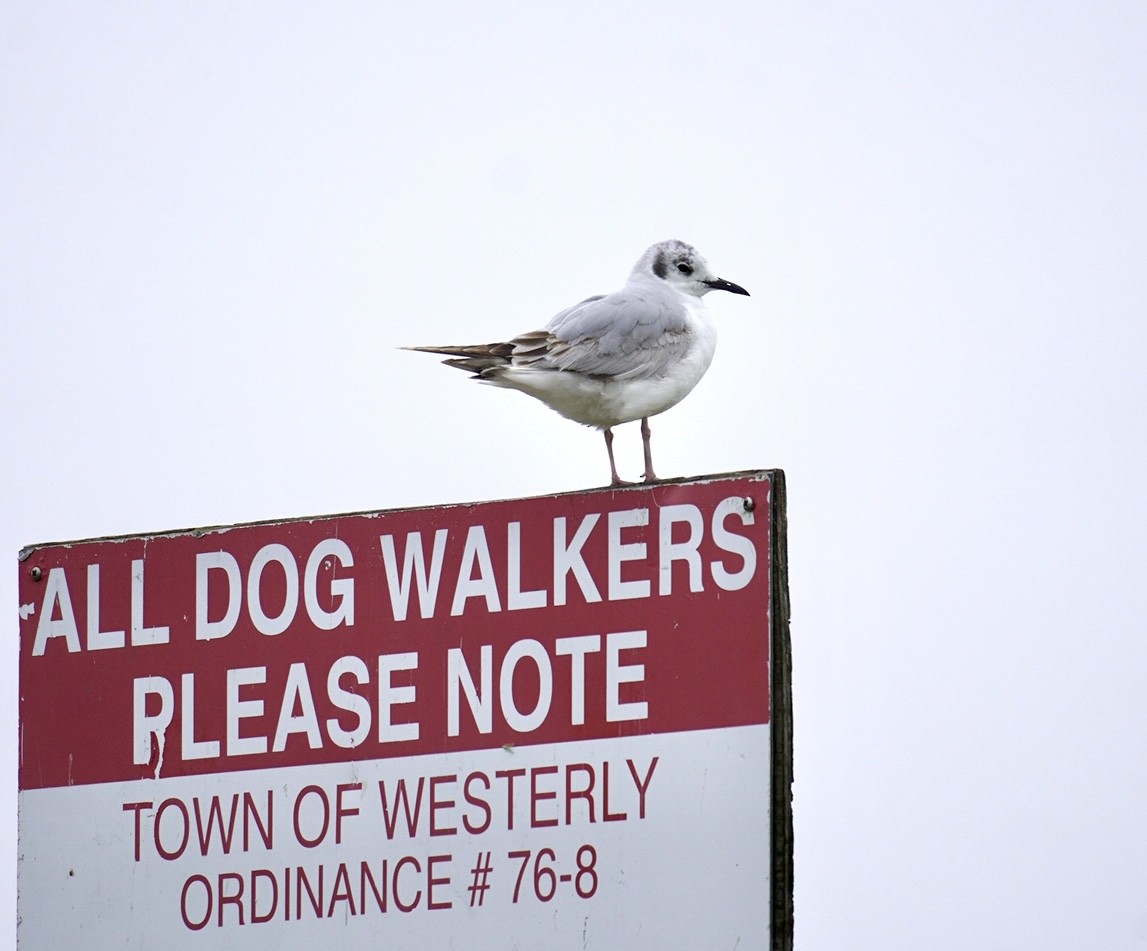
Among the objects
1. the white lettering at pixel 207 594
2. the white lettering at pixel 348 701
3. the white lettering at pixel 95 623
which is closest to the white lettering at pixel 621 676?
the white lettering at pixel 348 701

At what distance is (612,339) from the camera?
20.4 ft

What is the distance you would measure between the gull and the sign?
3.97 feet

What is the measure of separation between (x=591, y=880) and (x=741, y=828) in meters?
0.37

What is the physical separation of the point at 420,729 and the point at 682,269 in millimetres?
2996

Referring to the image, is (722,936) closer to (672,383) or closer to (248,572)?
(248,572)

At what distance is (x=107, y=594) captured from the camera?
16.4ft

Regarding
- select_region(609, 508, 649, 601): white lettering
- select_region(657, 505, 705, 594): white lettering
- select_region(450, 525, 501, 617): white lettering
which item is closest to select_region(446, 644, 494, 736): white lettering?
select_region(450, 525, 501, 617): white lettering

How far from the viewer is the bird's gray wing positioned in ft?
19.9

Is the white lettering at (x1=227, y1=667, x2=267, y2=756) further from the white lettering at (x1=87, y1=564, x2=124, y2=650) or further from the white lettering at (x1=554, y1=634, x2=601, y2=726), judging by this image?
the white lettering at (x1=554, y1=634, x2=601, y2=726)

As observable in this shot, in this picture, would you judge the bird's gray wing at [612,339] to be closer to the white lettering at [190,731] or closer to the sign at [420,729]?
the sign at [420,729]

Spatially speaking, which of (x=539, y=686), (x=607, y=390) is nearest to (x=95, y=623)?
(x=539, y=686)

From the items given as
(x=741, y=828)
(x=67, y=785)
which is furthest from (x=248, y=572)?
(x=741, y=828)

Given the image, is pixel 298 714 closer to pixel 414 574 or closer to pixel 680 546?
pixel 414 574

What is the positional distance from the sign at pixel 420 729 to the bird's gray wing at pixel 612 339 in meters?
1.37
